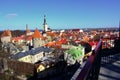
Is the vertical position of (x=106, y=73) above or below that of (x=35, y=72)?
above

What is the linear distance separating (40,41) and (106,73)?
4710 cm

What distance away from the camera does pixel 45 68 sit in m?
25.9

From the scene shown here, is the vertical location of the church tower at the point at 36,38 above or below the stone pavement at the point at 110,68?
below

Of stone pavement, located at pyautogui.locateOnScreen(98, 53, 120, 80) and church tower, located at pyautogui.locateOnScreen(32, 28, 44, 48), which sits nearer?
stone pavement, located at pyautogui.locateOnScreen(98, 53, 120, 80)

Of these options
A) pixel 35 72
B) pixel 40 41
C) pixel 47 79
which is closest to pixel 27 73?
pixel 35 72

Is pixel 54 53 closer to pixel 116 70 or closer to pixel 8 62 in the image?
pixel 8 62

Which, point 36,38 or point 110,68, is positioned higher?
point 110,68

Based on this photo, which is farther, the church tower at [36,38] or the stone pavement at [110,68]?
the church tower at [36,38]

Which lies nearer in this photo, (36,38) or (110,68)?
(110,68)

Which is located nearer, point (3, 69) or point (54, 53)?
point (3, 69)

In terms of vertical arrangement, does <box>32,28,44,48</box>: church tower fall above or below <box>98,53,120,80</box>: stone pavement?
below

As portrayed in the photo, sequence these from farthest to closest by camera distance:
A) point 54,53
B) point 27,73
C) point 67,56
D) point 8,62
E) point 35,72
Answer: point 54,53 < point 67,56 < point 8,62 < point 27,73 < point 35,72

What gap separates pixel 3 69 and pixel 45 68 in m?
6.00

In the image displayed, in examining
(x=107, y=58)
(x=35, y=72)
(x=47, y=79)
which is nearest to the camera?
(x=107, y=58)
